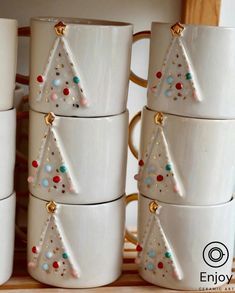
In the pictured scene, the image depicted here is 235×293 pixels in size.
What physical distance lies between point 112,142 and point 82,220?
91mm

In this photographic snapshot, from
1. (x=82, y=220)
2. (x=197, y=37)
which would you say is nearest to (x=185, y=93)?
(x=197, y=37)

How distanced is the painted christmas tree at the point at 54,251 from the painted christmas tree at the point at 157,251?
82 mm

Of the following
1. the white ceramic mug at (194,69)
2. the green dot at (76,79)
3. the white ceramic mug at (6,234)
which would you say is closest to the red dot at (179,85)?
the white ceramic mug at (194,69)

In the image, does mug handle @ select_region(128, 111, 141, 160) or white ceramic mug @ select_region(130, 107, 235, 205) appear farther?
mug handle @ select_region(128, 111, 141, 160)

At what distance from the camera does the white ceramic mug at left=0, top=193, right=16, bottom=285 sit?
2.07 feet

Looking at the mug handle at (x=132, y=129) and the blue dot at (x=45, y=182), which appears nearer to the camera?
the blue dot at (x=45, y=182)

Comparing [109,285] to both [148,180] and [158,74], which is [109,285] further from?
[158,74]

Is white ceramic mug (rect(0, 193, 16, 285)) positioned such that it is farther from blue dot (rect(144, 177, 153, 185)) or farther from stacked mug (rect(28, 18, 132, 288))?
blue dot (rect(144, 177, 153, 185))

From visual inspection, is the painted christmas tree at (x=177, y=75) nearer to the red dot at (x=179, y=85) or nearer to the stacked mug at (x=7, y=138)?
the red dot at (x=179, y=85)

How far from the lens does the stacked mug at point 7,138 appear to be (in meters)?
0.60

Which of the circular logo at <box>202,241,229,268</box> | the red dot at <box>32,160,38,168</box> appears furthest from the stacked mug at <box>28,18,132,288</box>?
the circular logo at <box>202,241,229,268</box>

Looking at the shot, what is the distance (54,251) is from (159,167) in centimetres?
15

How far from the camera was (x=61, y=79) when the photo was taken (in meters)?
0.60

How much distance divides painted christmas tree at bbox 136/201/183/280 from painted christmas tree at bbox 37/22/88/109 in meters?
0.15
